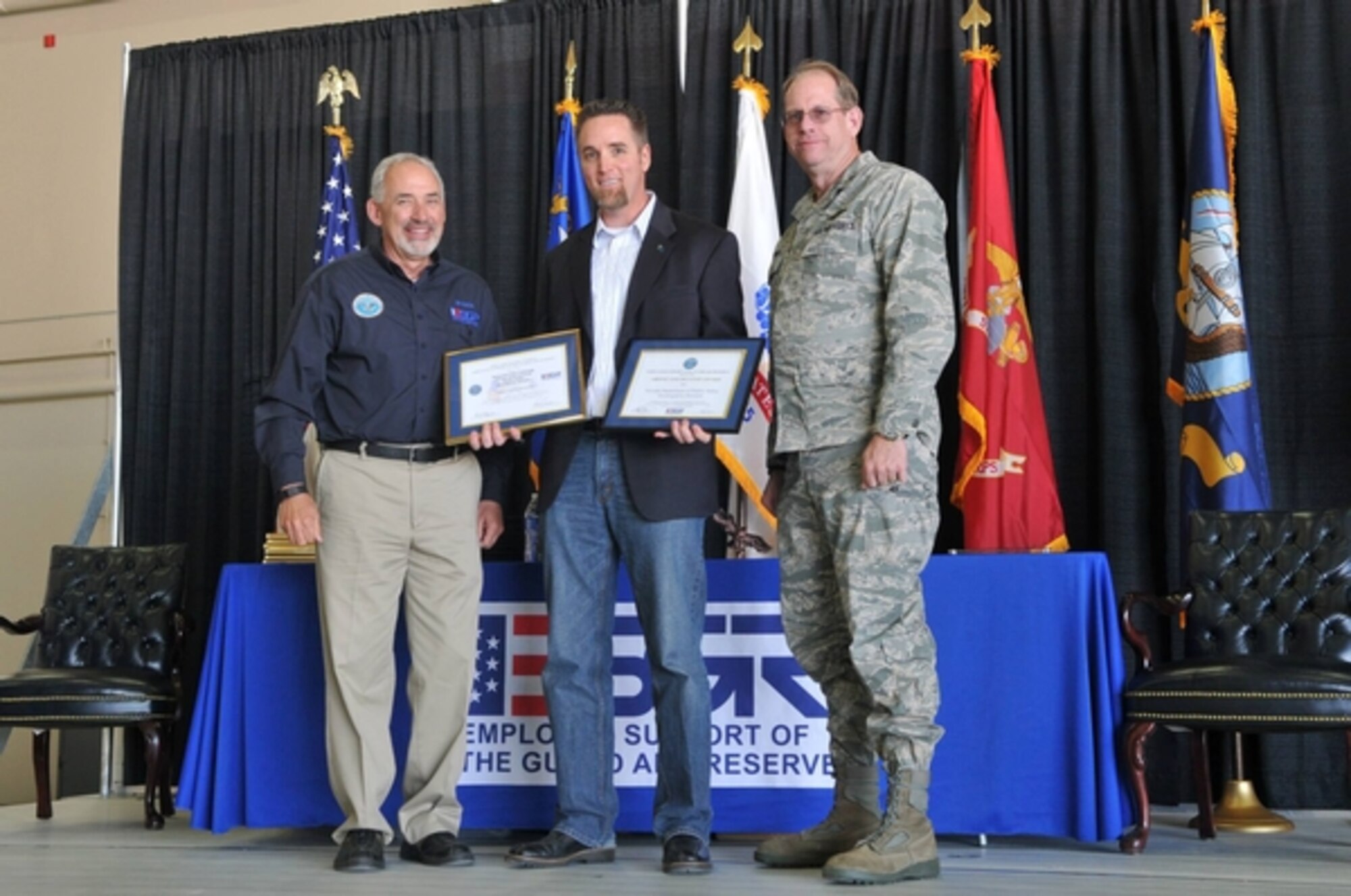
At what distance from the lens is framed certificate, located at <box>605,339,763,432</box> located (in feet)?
11.0

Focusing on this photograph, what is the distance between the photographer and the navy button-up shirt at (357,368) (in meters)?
3.57

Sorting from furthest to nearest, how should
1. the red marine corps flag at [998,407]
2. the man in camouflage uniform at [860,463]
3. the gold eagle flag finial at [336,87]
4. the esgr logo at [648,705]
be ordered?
the gold eagle flag finial at [336,87] < the red marine corps flag at [998,407] < the esgr logo at [648,705] < the man in camouflage uniform at [860,463]

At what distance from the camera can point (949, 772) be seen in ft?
12.3

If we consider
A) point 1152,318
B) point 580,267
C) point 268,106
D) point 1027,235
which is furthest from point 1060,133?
point 268,106

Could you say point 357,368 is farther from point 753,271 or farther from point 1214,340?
point 1214,340

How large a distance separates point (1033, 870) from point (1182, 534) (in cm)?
158

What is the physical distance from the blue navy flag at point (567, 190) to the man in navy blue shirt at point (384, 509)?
190cm

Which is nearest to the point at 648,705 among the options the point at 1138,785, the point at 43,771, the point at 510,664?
the point at 510,664

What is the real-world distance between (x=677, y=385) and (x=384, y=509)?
764 mm

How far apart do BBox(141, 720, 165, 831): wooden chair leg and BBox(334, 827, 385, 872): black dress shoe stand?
1473 mm

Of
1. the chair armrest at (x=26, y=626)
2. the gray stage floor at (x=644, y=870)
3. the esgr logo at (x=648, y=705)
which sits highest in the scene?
the chair armrest at (x=26, y=626)

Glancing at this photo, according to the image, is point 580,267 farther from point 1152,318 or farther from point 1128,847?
point 1152,318

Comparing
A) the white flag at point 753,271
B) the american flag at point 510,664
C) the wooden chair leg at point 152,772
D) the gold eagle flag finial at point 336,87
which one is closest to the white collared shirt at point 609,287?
the american flag at point 510,664

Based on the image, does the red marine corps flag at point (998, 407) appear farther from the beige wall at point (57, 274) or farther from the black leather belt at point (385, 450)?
the beige wall at point (57, 274)
